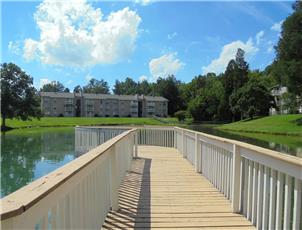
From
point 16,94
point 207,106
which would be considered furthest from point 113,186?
point 207,106

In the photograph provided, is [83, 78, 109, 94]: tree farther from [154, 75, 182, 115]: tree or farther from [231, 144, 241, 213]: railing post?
[231, 144, 241, 213]: railing post

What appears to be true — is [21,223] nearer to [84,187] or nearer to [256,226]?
[84,187]

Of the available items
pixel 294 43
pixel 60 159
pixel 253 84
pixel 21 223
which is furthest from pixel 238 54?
pixel 21 223

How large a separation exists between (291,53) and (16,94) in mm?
35693

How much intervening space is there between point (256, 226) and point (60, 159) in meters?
12.2

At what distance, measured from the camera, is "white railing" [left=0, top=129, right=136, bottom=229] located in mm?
1573

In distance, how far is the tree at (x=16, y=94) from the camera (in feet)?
160

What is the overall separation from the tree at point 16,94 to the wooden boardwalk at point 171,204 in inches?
1766

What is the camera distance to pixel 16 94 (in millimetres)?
50062

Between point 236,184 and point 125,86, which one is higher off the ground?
point 125,86

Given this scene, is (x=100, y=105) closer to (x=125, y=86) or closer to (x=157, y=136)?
(x=125, y=86)

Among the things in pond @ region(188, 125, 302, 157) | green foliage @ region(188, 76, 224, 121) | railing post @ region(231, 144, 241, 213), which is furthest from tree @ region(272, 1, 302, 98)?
railing post @ region(231, 144, 241, 213)

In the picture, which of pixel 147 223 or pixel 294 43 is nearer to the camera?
pixel 147 223

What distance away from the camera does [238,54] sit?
7094 cm
